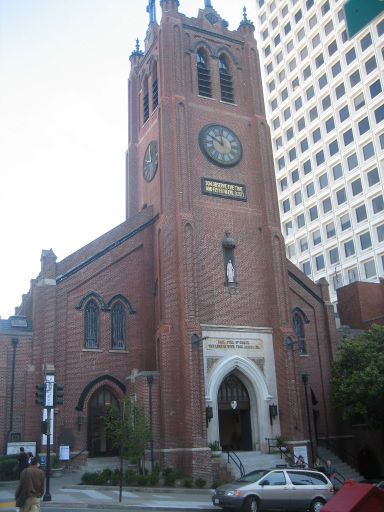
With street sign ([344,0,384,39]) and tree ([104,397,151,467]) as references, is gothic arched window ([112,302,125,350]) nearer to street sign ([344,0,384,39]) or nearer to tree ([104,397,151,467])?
tree ([104,397,151,467])

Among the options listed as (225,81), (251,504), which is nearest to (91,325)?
(251,504)

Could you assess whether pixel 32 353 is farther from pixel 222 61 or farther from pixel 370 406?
pixel 222 61

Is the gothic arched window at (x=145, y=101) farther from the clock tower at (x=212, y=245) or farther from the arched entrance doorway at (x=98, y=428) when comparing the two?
the arched entrance doorway at (x=98, y=428)

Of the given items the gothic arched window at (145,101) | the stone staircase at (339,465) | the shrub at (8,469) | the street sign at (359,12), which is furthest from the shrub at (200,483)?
the gothic arched window at (145,101)

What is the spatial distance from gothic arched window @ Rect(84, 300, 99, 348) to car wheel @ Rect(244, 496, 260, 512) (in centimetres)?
1340

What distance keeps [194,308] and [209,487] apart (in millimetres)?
8166

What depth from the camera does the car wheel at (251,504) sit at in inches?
686

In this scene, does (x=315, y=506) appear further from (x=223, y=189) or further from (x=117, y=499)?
(x=223, y=189)

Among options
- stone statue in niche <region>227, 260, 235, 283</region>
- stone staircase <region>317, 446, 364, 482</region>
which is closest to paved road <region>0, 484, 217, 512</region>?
stone staircase <region>317, 446, 364, 482</region>

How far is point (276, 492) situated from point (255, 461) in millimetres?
8356

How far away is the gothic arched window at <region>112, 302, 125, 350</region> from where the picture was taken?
2955 cm

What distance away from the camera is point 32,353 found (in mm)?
26781

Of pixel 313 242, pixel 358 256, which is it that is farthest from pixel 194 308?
pixel 313 242

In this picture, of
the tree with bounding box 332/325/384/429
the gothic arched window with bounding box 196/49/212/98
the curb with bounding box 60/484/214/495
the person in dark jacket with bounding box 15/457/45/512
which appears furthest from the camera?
the gothic arched window with bounding box 196/49/212/98
